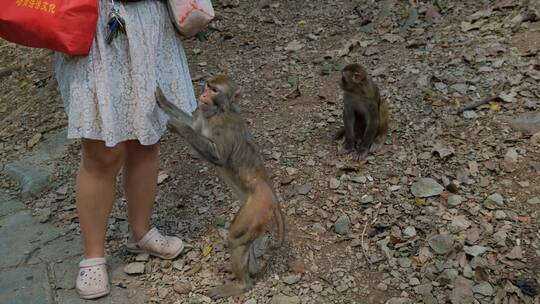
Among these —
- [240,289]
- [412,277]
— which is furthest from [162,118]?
[412,277]

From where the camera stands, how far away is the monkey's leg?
3.46 meters

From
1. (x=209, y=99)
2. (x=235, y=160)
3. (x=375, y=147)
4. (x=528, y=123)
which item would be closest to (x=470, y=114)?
(x=528, y=123)

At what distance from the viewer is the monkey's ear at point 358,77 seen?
495cm

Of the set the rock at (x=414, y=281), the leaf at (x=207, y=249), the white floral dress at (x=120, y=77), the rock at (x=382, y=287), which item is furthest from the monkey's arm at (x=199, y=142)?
the rock at (x=414, y=281)

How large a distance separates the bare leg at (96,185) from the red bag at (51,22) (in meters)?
0.54

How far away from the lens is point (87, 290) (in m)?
3.49

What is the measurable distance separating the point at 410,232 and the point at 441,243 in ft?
0.73

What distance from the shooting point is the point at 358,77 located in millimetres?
4953

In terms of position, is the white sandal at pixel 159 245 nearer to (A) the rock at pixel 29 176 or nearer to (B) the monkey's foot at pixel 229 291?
(B) the monkey's foot at pixel 229 291

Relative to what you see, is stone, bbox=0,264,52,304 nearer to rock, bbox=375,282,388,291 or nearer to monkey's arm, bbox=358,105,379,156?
rock, bbox=375,282,388,291

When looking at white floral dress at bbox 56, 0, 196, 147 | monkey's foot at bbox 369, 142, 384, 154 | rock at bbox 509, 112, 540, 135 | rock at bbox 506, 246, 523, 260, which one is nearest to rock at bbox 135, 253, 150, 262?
white floral dress at bbox 56, 0, 196, 147

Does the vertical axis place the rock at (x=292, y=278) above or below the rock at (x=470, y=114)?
below

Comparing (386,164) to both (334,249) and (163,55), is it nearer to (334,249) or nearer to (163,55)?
(334,249)

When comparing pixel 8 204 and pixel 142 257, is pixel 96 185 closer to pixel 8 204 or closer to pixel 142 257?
pixel 142 257
